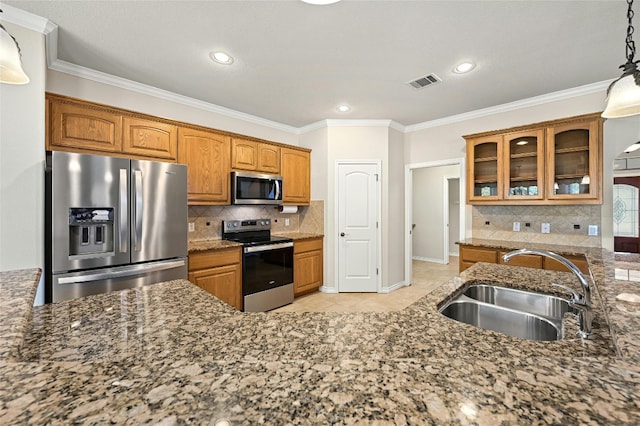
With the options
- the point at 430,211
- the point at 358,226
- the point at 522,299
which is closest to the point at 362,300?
the point at 358,226

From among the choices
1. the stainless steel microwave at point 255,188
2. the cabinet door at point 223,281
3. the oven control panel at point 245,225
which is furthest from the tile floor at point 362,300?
the stainless steel microwave at point 255,188

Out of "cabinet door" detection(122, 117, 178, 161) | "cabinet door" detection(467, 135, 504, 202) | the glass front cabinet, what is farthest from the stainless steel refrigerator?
the glass front cabinet

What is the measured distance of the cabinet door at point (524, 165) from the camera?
3180 millimetres

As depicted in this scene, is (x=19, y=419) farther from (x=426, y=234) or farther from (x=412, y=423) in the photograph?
(x=426, y=234)

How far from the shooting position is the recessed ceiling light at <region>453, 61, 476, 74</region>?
2.60 meters

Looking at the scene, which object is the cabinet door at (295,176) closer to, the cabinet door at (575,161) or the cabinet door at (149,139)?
the cabinet door at (149,139)

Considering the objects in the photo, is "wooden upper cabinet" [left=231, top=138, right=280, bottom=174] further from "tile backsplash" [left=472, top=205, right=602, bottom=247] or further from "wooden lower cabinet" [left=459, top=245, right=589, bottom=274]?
"tile backsplash" [left=472, top=205, right=602, bottom=247]

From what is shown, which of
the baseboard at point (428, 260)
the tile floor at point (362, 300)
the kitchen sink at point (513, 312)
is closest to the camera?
the kitchen sink at point (513, 312)

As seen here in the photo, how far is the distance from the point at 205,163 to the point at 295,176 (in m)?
1.37

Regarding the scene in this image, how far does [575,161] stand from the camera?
307cm

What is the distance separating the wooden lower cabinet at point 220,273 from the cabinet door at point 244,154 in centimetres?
109

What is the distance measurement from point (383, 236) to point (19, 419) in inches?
160

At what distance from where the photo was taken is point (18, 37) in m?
1.95

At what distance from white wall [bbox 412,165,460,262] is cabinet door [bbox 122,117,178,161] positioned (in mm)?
5260
